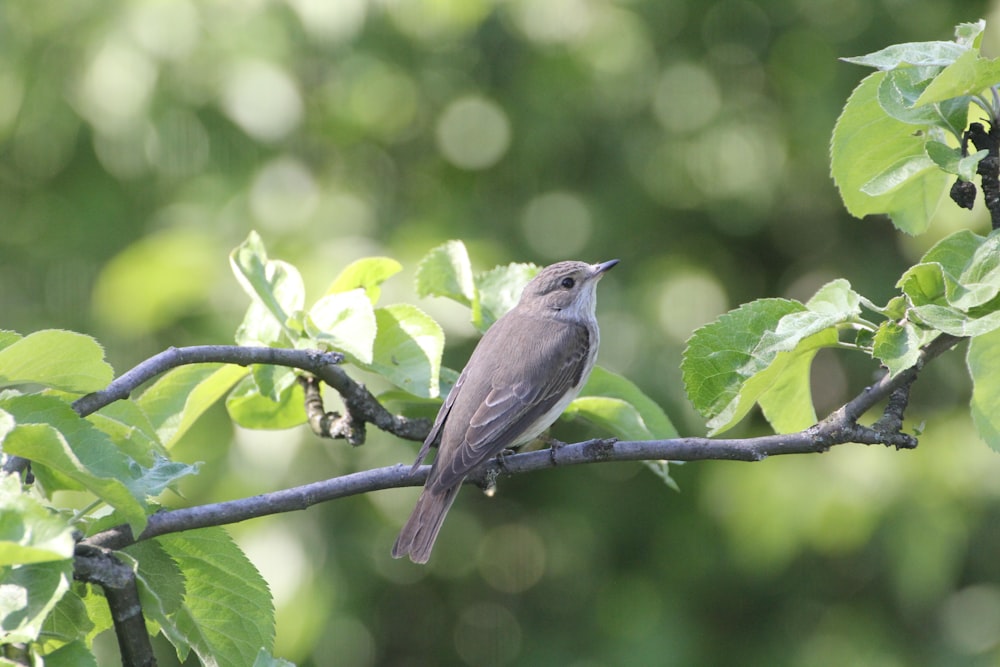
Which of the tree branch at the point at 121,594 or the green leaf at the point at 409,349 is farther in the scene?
the green leaf at the point at 409,349

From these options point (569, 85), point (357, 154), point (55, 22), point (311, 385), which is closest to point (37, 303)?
point (55, 22)

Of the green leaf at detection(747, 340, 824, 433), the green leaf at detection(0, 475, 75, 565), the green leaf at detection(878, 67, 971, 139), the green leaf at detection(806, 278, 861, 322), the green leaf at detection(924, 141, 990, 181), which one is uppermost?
the green leaf at detection(878, 67, 971, 139)

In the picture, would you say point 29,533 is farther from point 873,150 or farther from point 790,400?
point 873,150

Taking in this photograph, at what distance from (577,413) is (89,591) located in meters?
1.31

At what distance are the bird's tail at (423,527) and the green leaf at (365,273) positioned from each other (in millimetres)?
804

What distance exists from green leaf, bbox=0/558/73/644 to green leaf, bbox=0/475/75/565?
0.36 feet

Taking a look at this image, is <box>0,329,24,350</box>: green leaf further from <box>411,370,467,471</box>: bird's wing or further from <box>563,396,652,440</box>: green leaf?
<box>563,396,652,440</box>: green leaf

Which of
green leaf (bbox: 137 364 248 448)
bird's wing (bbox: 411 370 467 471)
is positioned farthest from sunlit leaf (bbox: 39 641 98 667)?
green leaf (bbox: 137 364 248 448)

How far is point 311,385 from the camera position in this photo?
304 cm

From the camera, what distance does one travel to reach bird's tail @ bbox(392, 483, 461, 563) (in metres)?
3.44

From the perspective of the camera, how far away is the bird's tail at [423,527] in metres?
3.44

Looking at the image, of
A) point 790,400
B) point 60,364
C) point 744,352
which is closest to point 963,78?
point 744,352

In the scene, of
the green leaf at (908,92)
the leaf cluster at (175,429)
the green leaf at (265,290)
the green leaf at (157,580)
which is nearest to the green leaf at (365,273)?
the leaf cluster at (175,429)

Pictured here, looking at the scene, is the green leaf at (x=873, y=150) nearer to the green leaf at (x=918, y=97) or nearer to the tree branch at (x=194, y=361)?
the green leaf at (x=918, y=97)
